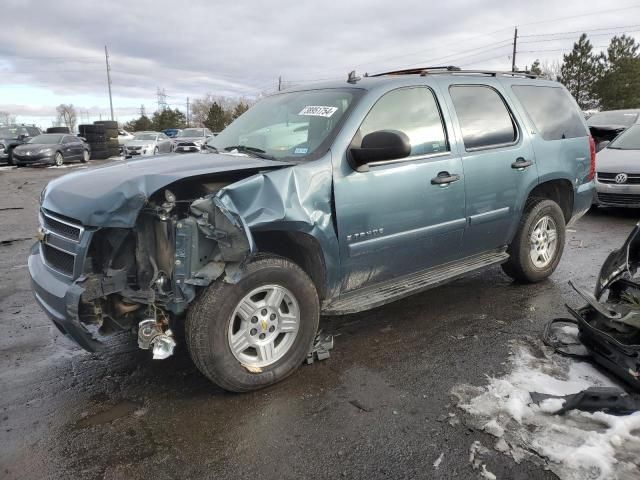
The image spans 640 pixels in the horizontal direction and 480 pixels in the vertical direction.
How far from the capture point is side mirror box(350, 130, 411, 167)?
3.22 m

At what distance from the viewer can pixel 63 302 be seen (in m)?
2.78

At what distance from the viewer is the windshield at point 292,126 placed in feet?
11.4

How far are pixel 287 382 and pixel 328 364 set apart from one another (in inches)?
14.2

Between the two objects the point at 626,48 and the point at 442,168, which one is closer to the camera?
the point at 442,168

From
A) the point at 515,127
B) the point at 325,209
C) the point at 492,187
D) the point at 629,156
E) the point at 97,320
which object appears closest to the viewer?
the point at 97,320

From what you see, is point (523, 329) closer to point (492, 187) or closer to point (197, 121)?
point (492, 187)

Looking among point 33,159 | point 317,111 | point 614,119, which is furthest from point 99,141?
point 317,111

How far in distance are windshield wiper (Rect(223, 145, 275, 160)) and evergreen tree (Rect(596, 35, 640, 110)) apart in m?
40.2

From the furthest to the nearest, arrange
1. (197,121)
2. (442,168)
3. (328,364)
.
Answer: (197,121)
(442,168)
(328,364)

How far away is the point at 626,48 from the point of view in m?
38.6

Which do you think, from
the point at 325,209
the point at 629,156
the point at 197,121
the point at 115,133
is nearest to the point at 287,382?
the point at 325,209

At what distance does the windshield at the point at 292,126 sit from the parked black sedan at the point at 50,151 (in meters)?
19.2

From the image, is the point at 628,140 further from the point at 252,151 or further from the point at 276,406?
the point at 276,406

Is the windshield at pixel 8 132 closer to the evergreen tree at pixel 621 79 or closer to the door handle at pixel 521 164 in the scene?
the door handle at pixel 521 164
